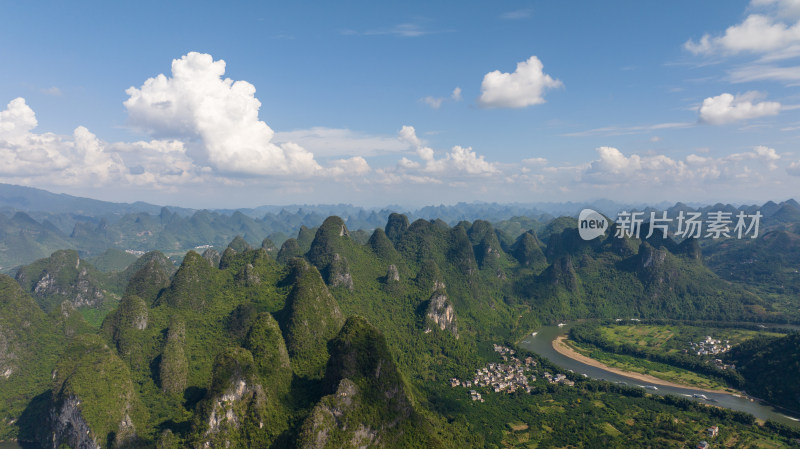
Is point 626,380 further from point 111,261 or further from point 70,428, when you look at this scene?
point 111,261

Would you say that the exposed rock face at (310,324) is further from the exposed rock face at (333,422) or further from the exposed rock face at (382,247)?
the exposed rock face at (382,247)

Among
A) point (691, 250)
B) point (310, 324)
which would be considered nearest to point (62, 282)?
point (310, 324)

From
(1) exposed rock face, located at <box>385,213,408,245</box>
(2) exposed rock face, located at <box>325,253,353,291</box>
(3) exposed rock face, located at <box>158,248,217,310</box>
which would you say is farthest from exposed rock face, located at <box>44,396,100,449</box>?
A: (1) exposed rock face, located at <box>385,213,408,245</box>

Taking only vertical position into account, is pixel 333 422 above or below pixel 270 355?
below

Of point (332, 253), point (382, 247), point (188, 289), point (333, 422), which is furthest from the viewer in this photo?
point (382, 247)

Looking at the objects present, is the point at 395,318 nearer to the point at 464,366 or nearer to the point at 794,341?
the point at 464,366

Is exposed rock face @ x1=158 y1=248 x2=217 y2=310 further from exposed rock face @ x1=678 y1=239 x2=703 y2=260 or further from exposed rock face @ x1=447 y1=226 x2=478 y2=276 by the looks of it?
exposed rock face @ x1=678 y1=239 x2=703 y2=260

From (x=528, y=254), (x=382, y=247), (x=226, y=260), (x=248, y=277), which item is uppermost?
Result: (x=382, y=247)
